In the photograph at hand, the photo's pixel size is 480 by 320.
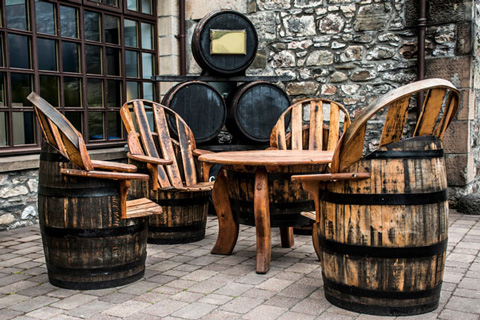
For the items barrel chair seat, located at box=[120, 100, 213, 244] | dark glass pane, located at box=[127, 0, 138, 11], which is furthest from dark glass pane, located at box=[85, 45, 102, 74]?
barrel chair seat, located at box=[120, 100, 213, 244]

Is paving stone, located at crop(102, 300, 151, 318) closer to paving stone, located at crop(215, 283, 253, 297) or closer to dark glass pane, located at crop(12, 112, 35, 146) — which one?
paving stone, located at crop(215, 283, 253, 297)

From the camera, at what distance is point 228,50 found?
18.4 ft

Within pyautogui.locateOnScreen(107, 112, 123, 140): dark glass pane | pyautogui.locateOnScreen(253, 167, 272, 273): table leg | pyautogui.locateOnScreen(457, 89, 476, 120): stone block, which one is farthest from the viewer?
pyautogui.locateOnScreen(107, 112, 123, 140): dark glass pane

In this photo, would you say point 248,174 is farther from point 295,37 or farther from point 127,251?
point 295,37

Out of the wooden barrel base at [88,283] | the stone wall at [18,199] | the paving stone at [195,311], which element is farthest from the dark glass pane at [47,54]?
the paving stone at [195,311]

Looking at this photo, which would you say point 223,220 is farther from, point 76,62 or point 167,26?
point 167,26

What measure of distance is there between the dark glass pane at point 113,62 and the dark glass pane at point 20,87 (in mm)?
Result: 1039

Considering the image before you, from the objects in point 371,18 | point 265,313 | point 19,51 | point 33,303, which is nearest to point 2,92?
point 19,51

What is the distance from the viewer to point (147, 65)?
22.4 feet

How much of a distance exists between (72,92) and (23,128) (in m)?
0.69

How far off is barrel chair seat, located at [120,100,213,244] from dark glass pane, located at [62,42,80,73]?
1284 mm

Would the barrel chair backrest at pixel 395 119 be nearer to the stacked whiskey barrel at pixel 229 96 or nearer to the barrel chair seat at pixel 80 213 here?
the barrel chair seat at pixel 80 213

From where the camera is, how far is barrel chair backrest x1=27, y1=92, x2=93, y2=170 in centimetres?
320

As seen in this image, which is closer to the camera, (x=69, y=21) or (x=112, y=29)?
(x=69, y=21)
